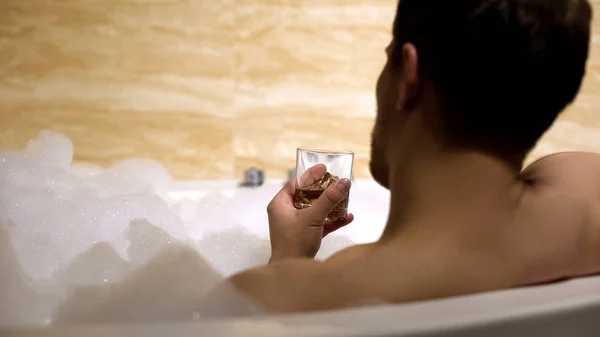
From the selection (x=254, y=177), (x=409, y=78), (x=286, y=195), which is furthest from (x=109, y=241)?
(x=409, y=78)

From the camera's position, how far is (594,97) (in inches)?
63.7

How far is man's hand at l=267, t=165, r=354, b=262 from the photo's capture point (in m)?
0.84

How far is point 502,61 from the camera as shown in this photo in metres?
0.54

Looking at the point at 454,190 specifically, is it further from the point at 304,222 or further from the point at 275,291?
the point at 304,222

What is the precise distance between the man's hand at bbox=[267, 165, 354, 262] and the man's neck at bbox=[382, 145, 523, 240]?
241mm

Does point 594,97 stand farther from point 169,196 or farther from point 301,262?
point 301,262

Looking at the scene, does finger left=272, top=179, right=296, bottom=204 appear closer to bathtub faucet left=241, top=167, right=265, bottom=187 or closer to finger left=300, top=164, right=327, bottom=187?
finger left=300, top=164, right=327, bottom=187

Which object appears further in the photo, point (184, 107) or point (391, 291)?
point (184, 107)

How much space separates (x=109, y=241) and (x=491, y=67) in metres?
0.74

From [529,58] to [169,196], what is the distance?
Result: 1.08m

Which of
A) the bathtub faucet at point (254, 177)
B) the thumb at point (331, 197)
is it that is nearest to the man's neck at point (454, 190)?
the thumb at point (331, 197)

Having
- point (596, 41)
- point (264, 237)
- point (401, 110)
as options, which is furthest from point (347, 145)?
point (401, 110)

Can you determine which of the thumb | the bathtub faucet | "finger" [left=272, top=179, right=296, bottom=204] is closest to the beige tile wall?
the bathtub faucet

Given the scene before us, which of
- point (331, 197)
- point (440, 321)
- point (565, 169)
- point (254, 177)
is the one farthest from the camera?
point (254, 177)
